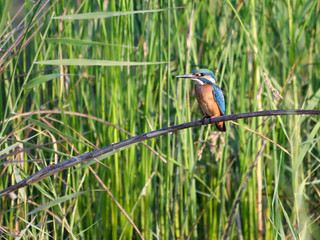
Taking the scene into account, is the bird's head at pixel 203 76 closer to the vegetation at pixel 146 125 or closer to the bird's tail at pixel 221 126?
the vegetation at pixel 146 125

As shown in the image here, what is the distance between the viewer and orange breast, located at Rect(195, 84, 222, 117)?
8.22 feet

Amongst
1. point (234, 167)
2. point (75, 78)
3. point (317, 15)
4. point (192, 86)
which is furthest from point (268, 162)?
point (75, 78)

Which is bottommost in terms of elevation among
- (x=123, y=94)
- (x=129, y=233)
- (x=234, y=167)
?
(x=129, y=233)

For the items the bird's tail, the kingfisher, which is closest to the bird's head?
the kingfisher

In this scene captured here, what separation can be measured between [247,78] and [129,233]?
1.07 meters

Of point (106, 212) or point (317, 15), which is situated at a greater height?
point (317, 15)

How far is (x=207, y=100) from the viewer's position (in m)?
2.51

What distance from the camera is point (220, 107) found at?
2588mm

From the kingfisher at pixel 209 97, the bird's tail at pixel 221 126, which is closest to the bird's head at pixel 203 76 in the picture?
the kingfisher at pixel 209 97

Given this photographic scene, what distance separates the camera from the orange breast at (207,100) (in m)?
2.51

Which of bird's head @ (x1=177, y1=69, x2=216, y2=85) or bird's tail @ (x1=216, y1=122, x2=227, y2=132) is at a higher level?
bird's head @ (x1=177, y1=69, x2=216, y2=85)

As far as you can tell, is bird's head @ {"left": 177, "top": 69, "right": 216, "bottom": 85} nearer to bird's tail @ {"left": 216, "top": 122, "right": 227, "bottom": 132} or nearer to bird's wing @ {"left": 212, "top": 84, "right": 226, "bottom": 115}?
bird's wing @ {"left": 212, "top": 84, "right": 226, "bottom": 115}

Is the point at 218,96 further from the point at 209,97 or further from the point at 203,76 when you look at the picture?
the point at 203,76

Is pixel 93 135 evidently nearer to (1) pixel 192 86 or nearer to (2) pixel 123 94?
(2) pixel 123 94
